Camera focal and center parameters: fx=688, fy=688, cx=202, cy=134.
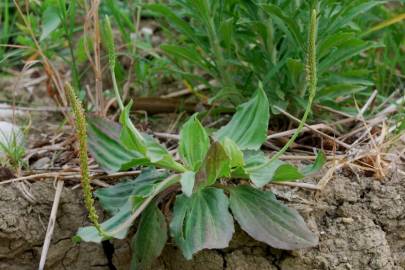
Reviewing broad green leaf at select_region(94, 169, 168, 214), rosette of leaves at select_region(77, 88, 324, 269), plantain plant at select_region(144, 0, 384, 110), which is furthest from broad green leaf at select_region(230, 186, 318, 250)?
plantain plant at select_region(144, 0, 384, 110)

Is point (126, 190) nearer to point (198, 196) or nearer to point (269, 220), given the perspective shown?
point (198, 196)

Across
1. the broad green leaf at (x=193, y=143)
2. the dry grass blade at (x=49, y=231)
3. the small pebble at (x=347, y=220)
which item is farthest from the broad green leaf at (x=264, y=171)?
the dry grass blade at (x=49, y=231)

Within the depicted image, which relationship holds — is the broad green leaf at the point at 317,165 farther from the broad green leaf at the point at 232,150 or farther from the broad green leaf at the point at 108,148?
the broad green leaf at the point at 108,148

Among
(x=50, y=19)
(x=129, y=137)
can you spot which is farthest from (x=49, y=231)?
(x=50, y=19)

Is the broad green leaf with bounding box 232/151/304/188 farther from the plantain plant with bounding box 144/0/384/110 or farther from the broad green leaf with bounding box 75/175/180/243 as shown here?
→ the plantain plant with bounding box 144/0/384/110

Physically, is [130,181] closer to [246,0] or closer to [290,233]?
[290,233]

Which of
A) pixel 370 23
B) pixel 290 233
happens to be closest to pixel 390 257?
pixel 290 233

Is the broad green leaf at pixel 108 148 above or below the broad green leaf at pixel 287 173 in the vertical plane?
below
